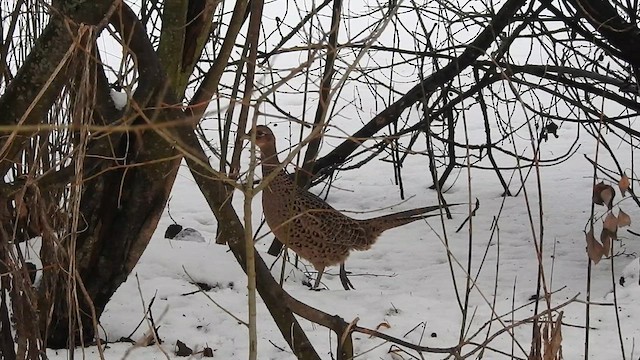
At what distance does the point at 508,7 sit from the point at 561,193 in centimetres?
221

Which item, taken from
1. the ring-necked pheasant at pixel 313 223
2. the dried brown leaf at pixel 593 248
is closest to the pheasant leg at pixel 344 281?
the ring-necked pheasant at pixel 313 223

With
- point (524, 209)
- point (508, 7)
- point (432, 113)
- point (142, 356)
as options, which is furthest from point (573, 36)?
point (142, 356)

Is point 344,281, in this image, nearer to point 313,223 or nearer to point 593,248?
point 313,223

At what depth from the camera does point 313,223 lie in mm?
4320

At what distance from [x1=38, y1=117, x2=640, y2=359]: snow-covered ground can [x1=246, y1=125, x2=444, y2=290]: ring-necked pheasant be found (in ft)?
0.55

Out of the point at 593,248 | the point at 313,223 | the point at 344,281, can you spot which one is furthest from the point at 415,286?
Result: the point at 593,248

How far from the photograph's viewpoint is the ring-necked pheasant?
4.25 meters

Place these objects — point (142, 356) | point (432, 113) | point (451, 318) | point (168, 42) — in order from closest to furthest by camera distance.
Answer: point (168, 42)
point (142, 356)
point (451, 318)
point (432, 113)

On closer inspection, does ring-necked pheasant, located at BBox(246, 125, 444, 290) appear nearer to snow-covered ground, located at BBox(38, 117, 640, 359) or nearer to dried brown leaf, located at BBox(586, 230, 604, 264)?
snow-covered ground, located at BBox(38, 117, 640, 359)

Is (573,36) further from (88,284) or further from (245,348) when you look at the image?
(88,284)

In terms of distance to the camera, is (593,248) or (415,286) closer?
(593,248)

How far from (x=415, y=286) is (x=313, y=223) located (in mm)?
643

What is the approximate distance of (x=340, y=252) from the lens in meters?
4.41

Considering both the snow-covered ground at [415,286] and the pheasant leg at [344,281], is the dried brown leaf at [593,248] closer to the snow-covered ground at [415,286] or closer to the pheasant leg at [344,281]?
the snow-covered ground at [415,286]
